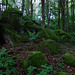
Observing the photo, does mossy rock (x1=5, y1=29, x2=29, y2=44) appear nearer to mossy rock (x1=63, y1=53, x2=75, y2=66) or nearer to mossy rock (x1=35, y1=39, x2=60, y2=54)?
mossy rock (x1=35, y1=39, x2=60, y2=54)

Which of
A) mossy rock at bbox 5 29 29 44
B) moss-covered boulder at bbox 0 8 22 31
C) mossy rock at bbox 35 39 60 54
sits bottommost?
mossy rock at bbox 35 39 60 54

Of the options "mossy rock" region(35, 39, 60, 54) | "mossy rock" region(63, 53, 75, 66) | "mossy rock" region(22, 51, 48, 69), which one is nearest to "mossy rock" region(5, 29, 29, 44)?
"mossy rock" region(35, 39, 60, 54)

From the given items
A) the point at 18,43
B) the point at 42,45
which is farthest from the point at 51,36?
the point at 18,43

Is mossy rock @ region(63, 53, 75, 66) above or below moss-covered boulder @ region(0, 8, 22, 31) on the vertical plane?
below

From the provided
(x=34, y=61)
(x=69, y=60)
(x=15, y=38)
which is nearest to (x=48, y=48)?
(x=69, y=60)

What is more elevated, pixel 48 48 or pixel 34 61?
pixel 48 48

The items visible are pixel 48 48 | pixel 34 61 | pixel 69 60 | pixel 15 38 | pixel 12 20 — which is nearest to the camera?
pixel 34 61

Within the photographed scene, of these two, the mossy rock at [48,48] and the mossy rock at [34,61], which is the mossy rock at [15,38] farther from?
the mossy rock at [34,61]

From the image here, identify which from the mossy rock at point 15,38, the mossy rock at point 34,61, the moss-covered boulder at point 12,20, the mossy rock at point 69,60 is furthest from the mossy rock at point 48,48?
the moss-covered boulder at point 12,20

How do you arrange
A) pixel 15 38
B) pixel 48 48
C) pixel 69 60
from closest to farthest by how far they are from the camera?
1. pixel 69 60
2. pixel 48 48
3. pixel 15 38

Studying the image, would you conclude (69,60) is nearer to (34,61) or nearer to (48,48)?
(48,48)

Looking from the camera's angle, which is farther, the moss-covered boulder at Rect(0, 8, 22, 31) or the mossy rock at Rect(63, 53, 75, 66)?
the moss-covered boulder at Rect(0, 8, 22, 31)

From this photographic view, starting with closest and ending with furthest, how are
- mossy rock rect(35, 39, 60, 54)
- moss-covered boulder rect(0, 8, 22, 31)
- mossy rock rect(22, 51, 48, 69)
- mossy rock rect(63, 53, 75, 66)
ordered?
1. mossy rock rect(22, 51, 48, 69)
2. mossy rock rect(63, 53, 75, 66)
3. mossy rock rect(35, 39, 60, 54)
4. moss-covered boulder rect(0, 8, 22, 31)

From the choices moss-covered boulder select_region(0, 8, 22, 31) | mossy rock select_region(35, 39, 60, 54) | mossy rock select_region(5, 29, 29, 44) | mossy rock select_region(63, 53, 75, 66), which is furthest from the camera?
moss-covered boulder select_region(0, 8, 22, 31)
